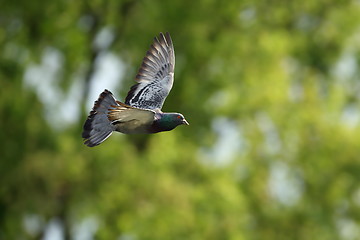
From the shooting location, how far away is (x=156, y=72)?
7672mm

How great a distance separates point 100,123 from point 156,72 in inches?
63.9

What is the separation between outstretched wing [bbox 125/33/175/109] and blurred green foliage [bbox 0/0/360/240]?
790 cm

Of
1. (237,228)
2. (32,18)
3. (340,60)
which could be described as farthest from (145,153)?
(340,60)

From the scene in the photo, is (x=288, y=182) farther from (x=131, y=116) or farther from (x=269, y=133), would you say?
(x=131, y=116)

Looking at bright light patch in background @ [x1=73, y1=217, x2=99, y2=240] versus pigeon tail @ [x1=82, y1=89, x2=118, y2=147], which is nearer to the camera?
pigeon tail @ [x1=82, y1=89, x2=118, y2=147]

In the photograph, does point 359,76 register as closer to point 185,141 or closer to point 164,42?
point 185,141

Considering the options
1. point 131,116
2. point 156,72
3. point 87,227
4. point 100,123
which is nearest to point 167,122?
point 131,116

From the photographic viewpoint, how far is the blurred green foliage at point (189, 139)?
1566cm

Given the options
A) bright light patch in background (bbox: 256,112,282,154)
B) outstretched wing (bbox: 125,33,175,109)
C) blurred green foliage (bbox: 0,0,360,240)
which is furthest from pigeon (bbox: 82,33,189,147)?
bright light patch in background (bbox: 256,112,282,154)

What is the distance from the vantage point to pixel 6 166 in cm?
1556

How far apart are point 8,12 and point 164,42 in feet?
33.5

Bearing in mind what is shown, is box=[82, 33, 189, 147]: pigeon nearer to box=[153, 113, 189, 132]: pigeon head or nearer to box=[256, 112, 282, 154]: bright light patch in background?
box=[153, 113, 189, 132]: pigeon head

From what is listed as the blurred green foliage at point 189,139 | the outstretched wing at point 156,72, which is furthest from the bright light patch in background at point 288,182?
the outstretched wing at point 156,72

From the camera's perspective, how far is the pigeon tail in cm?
597
